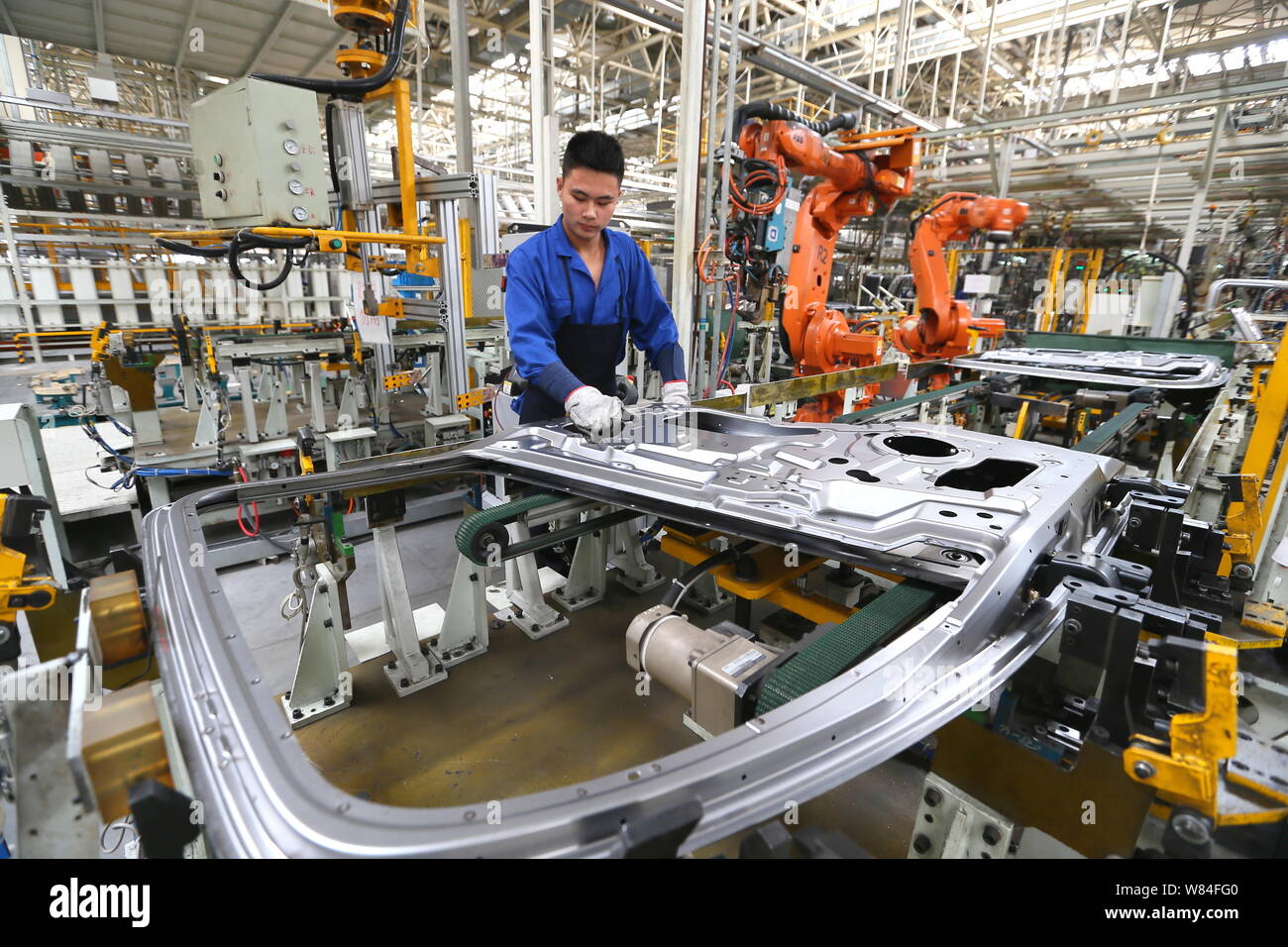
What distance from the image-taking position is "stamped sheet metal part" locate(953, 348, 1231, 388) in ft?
12.3

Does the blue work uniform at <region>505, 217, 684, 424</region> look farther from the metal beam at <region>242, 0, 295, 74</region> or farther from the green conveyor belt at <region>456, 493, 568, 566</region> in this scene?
the metal beam at <region>242, 0, 295, 74</region>

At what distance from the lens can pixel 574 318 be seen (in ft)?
8.38

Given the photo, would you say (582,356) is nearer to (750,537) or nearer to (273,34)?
(750,537)

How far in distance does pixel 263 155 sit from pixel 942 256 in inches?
195

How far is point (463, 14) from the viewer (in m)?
4.72

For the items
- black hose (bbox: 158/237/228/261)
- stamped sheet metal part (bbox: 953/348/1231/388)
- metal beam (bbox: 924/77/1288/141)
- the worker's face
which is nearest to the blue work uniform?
the worker's face

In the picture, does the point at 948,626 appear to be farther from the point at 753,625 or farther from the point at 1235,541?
the point at 1235,541

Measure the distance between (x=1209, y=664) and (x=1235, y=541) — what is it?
206cm

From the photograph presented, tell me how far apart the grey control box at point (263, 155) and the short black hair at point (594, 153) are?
242 centimetres

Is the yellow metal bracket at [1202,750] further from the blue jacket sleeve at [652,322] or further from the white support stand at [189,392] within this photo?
the white support stand at [189,392]

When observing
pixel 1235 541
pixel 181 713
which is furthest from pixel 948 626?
pixel 1235 541

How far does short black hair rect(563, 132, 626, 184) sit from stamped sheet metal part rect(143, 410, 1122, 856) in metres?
0.91

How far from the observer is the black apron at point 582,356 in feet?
8.50
